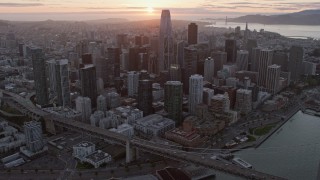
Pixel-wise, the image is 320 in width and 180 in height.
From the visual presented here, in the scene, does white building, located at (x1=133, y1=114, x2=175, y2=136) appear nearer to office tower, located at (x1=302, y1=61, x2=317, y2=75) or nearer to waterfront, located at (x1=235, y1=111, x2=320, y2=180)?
waterfront, located at (x1=235, y1=111, x2=320, y2=180)

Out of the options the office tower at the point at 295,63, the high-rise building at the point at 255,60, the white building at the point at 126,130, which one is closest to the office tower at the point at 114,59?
the white building at the point at 126,130

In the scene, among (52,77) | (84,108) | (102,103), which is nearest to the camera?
(84,108)

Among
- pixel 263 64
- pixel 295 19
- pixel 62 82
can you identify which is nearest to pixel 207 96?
pixel 263 64

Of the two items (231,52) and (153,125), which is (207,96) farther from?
(231,52)

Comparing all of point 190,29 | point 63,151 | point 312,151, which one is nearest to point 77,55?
point 190,29

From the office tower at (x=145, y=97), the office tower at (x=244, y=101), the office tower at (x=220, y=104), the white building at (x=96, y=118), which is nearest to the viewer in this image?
the white building at (x=96, y=118)

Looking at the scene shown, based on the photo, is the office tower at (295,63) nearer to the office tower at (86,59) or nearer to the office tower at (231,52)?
the office tower at (231,52)
